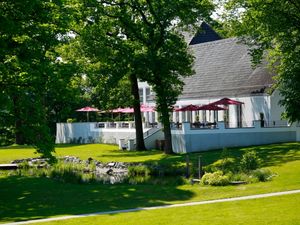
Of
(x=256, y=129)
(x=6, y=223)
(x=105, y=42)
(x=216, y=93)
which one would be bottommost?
(x=6, y=223)

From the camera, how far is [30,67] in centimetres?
2378

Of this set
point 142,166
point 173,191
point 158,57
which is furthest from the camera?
point 158,57

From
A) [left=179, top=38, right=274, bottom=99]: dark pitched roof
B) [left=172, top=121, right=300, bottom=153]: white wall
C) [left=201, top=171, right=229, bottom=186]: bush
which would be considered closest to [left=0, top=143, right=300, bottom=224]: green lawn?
[left=201, top=171, right=229, bottom=186]: bush

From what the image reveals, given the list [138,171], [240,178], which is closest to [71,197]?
[240,178]

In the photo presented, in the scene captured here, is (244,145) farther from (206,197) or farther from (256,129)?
(206,197)

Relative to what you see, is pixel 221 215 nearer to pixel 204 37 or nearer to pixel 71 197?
pixel 71 197

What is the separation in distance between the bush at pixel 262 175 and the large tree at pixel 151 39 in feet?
45.9

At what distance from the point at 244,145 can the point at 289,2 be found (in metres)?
12.5

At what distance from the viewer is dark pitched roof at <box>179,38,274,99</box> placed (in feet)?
154

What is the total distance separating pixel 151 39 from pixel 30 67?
1684cm

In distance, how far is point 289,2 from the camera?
3503 cm

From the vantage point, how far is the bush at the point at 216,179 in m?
24.7

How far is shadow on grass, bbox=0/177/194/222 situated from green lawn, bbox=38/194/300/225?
2.23m

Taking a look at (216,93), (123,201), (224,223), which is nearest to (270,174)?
(123,201)
